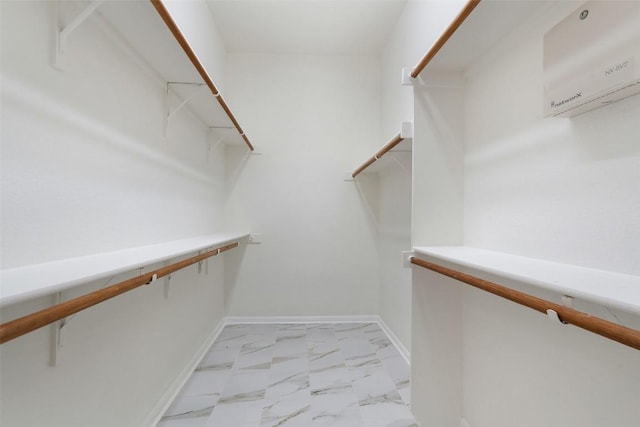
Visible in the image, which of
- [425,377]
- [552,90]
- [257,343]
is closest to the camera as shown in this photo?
[552,90]

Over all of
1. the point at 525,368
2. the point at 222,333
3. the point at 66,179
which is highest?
the point at 66,179

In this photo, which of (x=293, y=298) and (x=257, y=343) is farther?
(x=293, y=298)

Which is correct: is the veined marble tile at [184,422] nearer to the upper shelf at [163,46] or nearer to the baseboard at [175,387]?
the baseboard at [175,387]

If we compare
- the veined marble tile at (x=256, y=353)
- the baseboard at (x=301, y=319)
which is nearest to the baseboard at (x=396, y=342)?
the baseboard at (x=301, y=319)

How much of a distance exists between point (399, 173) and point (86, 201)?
2099 millimetres

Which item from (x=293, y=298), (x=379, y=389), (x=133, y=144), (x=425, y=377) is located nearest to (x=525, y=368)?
(x=425, y=377)

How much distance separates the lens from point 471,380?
144 cm

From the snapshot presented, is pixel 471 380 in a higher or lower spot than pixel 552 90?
lower

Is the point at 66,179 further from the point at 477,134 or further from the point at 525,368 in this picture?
the point at 525,368

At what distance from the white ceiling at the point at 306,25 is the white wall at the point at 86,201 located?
136cm

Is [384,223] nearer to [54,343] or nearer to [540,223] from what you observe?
[540,223]

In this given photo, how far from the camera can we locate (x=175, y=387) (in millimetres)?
1864

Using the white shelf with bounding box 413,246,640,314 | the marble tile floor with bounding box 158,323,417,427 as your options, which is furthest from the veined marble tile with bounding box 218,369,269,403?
the white shelf with bounding box 413,246,640,314

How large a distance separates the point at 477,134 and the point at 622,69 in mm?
677
